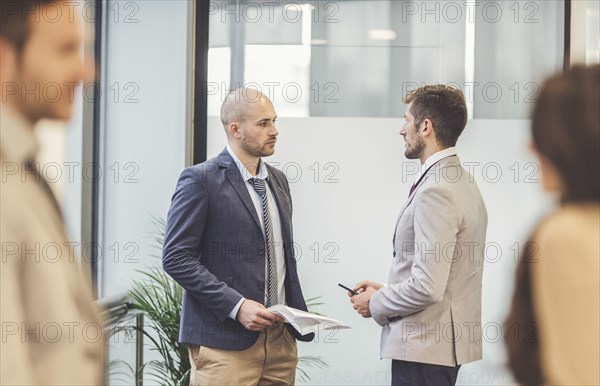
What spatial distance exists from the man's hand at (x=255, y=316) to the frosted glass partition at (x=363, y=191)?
143 cm

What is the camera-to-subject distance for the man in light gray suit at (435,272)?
270 centimetres

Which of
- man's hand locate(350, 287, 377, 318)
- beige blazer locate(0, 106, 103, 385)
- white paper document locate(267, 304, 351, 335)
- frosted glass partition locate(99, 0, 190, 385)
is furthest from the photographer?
frosted glass partition locate(99, 0, 190, 385)

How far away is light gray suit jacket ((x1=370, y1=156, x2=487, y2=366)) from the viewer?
269cm

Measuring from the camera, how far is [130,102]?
427cm

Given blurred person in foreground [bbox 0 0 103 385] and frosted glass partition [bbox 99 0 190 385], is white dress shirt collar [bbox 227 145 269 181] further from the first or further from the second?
blurred person in foreground [bbox 0 0 103 385]

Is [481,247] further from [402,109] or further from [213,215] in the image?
[402,109]

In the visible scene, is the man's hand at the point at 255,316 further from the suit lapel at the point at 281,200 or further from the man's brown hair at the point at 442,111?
the man's brown hair at the point at 442,111

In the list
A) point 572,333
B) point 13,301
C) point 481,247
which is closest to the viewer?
point 13,301

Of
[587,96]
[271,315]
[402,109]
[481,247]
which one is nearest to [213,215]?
[271,315]

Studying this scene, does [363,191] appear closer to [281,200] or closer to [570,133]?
[281,200]

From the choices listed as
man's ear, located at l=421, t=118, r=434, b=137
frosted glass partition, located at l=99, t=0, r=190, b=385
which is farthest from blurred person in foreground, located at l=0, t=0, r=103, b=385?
frosted glass partition, located at l=99, t=0, r=190, b=385

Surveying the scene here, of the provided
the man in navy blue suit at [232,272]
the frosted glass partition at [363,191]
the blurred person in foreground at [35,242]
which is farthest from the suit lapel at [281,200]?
the blurred person in foreground at [35,242]

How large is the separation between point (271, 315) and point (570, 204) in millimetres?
2116

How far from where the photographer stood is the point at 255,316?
2900mm
